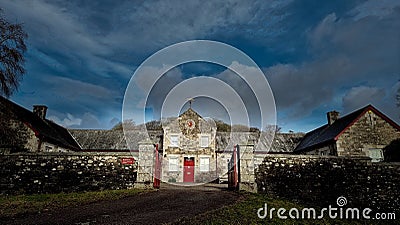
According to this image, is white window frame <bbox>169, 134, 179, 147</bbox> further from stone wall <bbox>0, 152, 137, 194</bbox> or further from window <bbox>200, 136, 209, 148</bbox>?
stone wall <bbox>0, 152, 137, 194</bbox>

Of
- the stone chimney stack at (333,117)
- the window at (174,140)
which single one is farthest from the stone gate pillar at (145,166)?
the stone chimney stack at (333,117)

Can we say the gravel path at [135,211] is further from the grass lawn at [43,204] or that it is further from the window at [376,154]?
the window at [376,154]

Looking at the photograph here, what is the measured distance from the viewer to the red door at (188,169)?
24.4 m

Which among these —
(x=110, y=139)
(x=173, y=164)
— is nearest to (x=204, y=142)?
(x=173, y=164)

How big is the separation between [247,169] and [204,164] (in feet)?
43.2

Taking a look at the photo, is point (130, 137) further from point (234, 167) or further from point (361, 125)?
point (361, 125)

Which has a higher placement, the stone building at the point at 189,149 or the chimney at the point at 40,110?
the chimney at the point at 40,110

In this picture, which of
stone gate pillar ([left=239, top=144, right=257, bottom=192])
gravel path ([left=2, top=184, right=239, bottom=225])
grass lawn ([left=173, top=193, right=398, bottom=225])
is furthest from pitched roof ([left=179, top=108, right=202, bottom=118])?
grass lawn ([left=173, top=193, right=398, bottom=225])

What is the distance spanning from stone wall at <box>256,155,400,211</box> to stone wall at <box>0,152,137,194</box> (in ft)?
20.4

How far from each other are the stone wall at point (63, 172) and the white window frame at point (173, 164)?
1271 cm

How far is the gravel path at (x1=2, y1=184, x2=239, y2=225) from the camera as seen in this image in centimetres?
628

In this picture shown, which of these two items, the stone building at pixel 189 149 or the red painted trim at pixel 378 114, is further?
the stone building at pixel 189 149

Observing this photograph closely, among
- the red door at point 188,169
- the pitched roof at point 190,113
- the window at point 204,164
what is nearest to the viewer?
the red door at point 188,169

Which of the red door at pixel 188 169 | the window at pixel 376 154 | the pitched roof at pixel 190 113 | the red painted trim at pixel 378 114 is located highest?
the pitched roof at pixel 190 113
